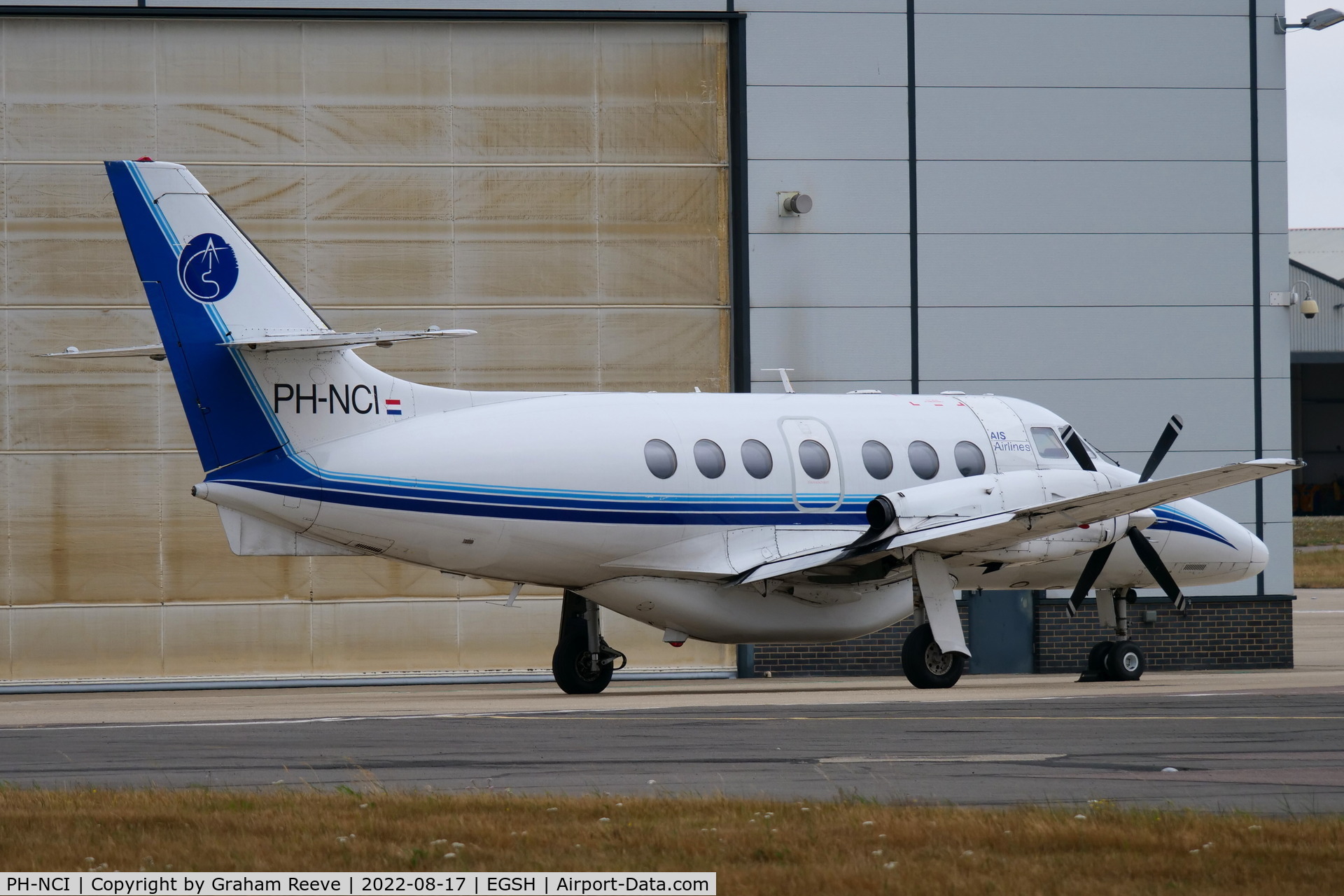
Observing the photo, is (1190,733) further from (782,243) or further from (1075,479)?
(782,243)

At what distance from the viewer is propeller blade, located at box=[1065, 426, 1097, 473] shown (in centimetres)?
2312

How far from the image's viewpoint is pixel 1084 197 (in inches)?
1176

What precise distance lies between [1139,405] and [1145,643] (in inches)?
164

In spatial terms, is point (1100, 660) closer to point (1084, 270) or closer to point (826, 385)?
point (826, 385)

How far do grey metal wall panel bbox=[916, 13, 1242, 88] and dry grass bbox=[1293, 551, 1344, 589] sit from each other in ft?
124

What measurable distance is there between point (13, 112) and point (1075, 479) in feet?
59.6

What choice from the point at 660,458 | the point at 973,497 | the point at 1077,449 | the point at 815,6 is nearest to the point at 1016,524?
the point at 973,497

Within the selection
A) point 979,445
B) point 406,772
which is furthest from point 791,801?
point 979,445

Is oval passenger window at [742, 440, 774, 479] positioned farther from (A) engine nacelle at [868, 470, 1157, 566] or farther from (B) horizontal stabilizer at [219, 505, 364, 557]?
(B) horizontal stabilizer at [219, 505, 364, 557]

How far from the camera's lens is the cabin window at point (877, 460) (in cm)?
2211

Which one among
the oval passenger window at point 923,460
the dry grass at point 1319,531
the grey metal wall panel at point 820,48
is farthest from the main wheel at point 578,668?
the dry grass at point 1319,531

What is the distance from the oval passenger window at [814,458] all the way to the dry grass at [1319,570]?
4686 cm

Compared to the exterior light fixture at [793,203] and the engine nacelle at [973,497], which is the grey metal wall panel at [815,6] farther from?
the engine nacelle at [973,497]

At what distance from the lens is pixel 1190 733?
1347cm
